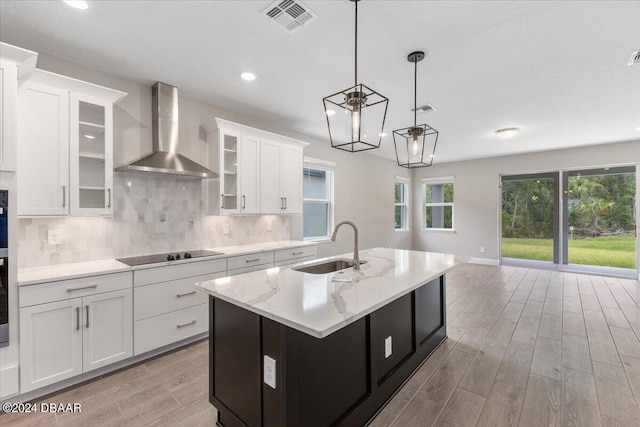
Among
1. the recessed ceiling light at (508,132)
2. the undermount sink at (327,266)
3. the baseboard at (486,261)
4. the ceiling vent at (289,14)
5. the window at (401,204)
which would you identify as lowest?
the baseboard at (486,261)

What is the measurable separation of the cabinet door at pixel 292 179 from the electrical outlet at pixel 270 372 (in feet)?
9.02

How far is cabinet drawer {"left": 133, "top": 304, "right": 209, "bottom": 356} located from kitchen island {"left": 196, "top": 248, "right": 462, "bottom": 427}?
1062 millimetres

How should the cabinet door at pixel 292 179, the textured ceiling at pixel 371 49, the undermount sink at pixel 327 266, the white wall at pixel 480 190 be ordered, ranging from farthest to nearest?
the white wall at pixel 480 190 → the cabinet door at pixel 292 179 → the undermount sink at pixel 327 266 → the textured ceiling at pixel 371 49

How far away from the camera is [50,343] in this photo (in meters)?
2.10

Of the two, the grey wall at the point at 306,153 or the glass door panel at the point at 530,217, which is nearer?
the grey wall at the point at 306,153

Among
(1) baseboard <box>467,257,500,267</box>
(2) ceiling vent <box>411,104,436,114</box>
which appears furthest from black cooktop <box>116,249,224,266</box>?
(1) baseboard <box>467,257,500,267</box>

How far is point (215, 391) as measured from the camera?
1.87 meters

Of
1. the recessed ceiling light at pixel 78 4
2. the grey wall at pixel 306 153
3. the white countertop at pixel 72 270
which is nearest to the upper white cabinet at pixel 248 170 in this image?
the grey wall at pixel 306 153

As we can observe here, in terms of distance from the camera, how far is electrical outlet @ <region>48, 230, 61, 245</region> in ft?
8.18

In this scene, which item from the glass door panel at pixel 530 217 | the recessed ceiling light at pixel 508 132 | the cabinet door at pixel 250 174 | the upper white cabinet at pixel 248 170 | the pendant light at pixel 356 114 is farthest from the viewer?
the glass door panel at pixel 530 217

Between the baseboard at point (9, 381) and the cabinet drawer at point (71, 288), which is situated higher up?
the cabinet drawer at point (71, 288)

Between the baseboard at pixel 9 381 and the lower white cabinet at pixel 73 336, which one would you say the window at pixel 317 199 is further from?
the baseboard at pixel 9 381

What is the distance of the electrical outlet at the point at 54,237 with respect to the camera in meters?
2.49

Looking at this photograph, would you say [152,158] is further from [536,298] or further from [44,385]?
[536,298]
